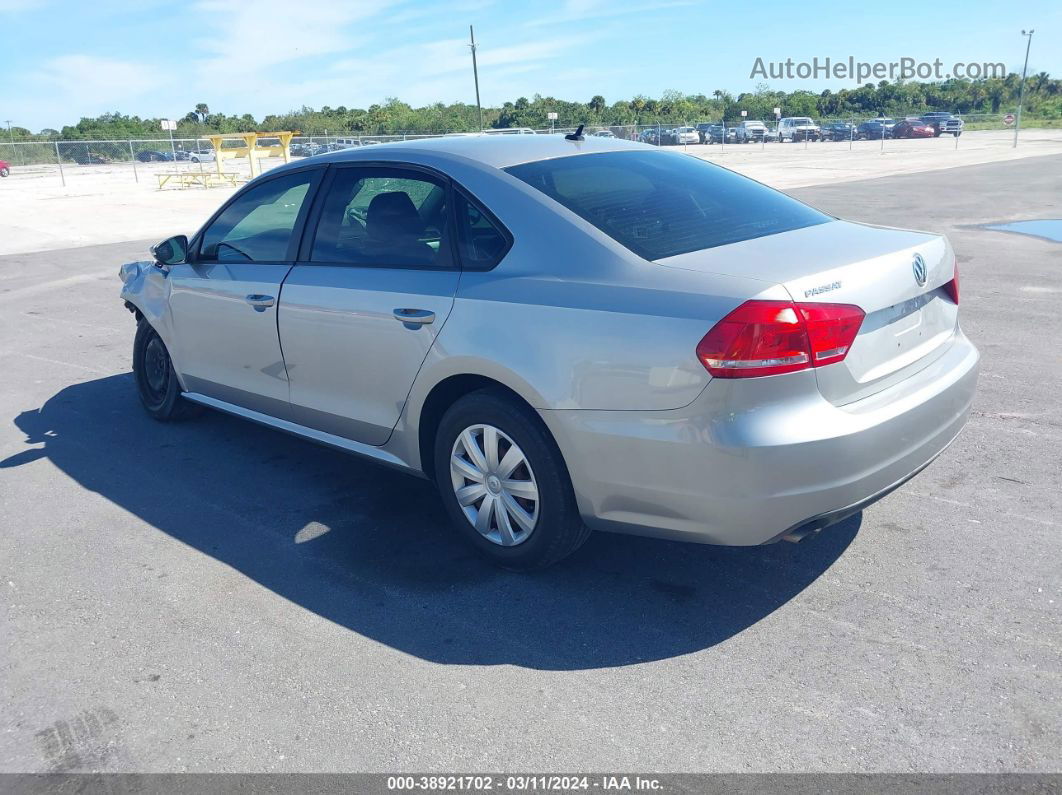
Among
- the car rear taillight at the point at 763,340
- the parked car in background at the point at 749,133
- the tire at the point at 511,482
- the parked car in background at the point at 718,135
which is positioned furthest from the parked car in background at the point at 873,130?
the car rear taillight at the point at 763,340

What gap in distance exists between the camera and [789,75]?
61.3m

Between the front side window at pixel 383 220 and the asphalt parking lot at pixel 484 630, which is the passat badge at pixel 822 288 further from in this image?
the front side window at pixel 383 220

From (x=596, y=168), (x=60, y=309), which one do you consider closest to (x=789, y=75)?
(x=60, y=309)

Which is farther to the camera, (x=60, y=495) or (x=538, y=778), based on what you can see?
(x=60, y=495)

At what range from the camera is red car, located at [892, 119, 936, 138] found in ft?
187

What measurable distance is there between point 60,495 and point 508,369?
113 inches

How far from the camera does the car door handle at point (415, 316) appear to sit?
3.93 metres

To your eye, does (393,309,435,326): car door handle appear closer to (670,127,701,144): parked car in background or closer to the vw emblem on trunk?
the vw emblem on trunk

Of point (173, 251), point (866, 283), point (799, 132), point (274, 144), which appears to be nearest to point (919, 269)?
point (866, 283)

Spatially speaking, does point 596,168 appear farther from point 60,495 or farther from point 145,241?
point 145,241

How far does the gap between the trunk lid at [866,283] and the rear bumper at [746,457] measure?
0.09m

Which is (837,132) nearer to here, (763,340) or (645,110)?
(645,110)

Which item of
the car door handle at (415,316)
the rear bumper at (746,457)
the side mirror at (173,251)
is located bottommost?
the rear bumper at (746,457)

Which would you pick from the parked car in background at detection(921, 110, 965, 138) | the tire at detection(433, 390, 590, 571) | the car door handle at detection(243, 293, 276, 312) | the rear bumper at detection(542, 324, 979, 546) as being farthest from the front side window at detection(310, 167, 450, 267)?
the parked car in background at detection(921, 110, 965, 138)
